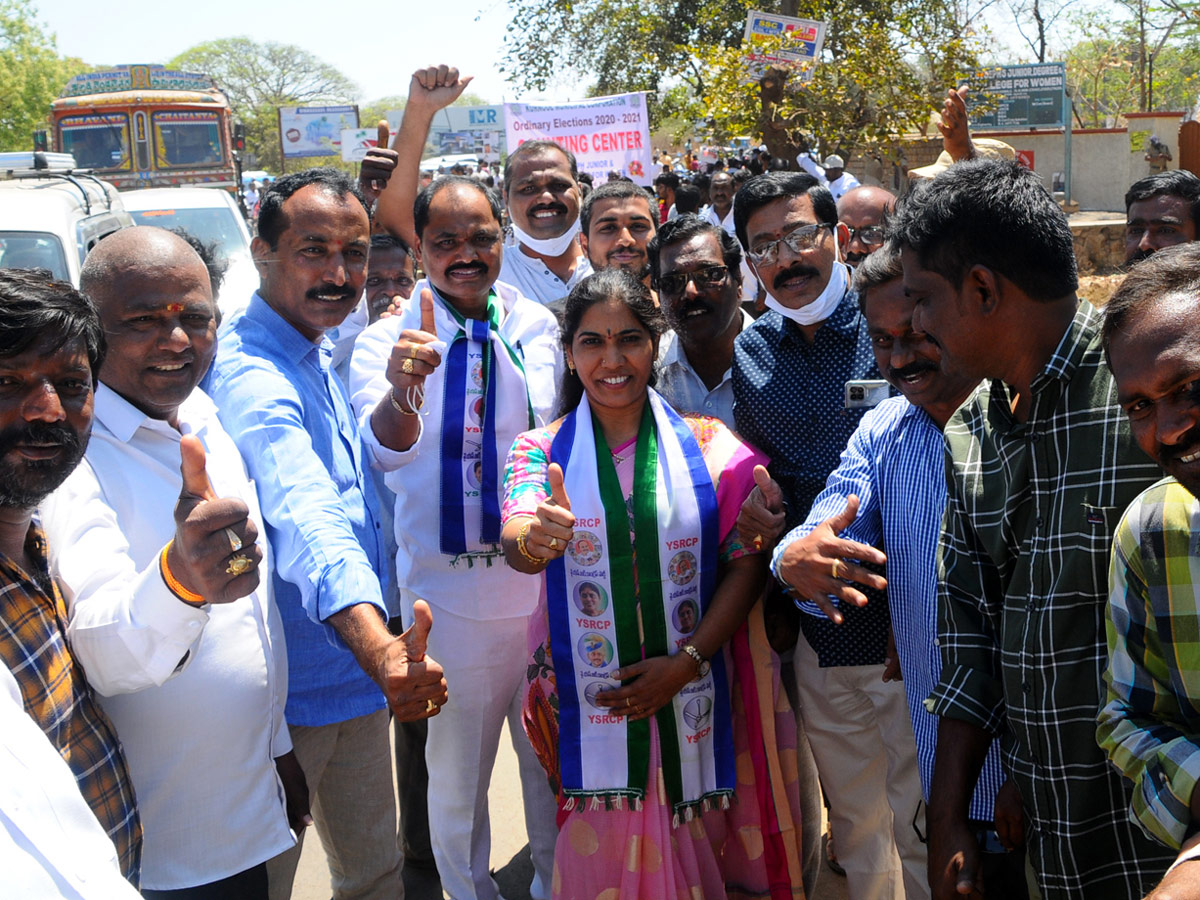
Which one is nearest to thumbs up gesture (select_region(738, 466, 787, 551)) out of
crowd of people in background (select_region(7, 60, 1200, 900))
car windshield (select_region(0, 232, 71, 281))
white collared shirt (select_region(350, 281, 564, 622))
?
crowd of people in background (select_region(7, 60, 1200, 900))

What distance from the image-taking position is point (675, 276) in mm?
3045

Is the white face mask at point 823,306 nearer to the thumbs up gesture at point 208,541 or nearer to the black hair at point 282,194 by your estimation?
the black hair at point 282,194

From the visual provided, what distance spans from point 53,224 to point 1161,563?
539 cm

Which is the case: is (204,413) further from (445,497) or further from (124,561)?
(445,497)

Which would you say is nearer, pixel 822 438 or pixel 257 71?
pixel 822 438

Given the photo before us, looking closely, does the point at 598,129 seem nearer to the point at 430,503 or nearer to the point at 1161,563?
the point at 430,503

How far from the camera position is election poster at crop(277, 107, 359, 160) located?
33562 mm

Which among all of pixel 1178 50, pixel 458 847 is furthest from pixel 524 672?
pixel 1178 50

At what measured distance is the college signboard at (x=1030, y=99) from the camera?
25438 mm

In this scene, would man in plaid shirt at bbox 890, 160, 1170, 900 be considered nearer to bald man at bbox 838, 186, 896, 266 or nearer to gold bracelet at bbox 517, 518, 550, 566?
gold bracelet at bbox 517, 518, 550, 566

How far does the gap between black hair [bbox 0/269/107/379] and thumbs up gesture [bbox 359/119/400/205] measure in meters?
2.04

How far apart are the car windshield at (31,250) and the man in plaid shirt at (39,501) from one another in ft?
12.4

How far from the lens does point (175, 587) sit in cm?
175

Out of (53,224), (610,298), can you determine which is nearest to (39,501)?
(610,298)
